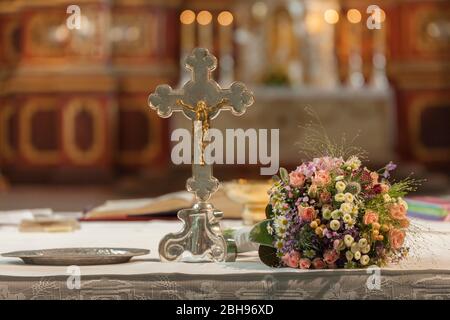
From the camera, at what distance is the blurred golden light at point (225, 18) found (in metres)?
11.8

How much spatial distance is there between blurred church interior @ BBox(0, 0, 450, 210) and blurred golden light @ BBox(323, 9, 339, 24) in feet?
0.06

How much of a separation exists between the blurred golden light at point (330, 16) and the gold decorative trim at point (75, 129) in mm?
2429

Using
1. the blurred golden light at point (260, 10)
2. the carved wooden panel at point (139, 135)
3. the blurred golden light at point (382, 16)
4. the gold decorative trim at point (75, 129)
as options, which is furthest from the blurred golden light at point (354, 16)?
the gold decorative trim at point (75, 129)

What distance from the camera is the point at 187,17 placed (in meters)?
11.9

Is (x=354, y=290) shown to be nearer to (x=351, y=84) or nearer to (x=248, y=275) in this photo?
(x=248, y=275)

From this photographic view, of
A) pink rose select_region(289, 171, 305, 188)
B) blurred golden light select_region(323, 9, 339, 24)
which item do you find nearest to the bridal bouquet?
pink rose select_region(289, 171, 305, 188)

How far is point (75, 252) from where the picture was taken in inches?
92.5

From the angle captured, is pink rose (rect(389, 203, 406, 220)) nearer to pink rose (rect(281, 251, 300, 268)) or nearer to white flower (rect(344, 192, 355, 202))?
white flower (rect(344, 192, 355, 202))

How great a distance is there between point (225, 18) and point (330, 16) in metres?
1.10

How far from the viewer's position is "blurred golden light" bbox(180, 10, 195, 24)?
38.9ft

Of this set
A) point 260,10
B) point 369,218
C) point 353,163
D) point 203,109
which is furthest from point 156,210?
point 260,10

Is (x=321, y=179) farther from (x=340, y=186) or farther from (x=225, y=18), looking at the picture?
(x=225, y=18)

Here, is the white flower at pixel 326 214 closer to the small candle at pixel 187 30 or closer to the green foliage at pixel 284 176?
the green foliage at pixel 284 176
